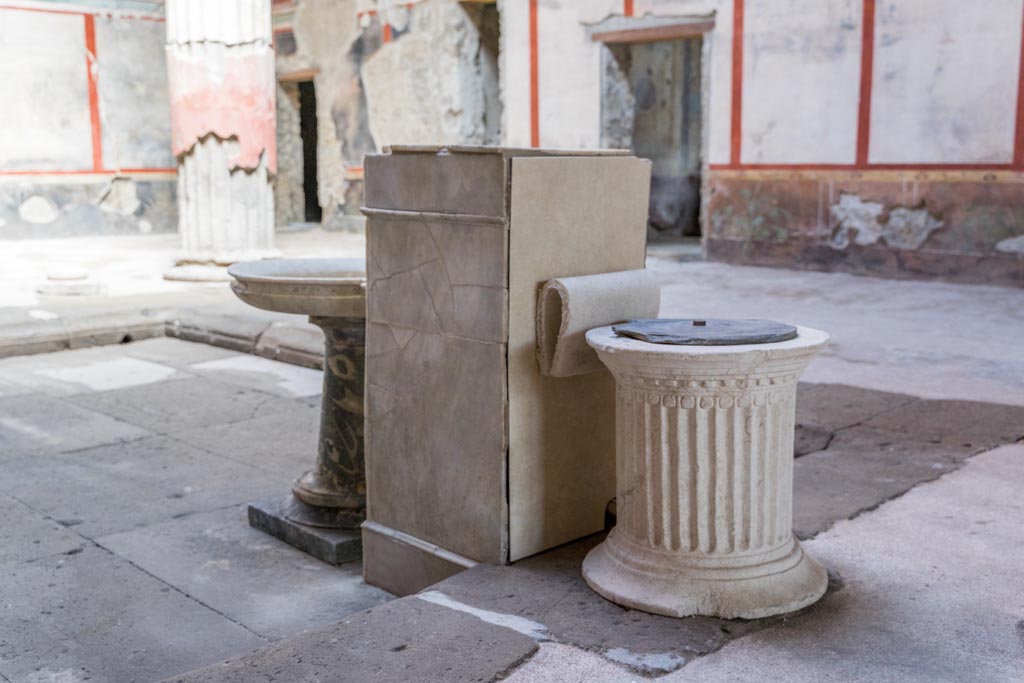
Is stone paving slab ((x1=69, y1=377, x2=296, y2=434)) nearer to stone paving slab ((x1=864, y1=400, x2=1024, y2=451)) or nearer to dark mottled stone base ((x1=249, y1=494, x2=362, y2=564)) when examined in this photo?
dark mottled stone base ((x1=249, y1=494, x2=362, y2=564))

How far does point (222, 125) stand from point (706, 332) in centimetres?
702

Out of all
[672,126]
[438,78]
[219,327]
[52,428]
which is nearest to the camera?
[52,428]

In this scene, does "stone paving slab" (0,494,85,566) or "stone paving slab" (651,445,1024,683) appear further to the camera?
"stone paving slab" (0,494,85,566)

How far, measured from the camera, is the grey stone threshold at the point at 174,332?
5.96m

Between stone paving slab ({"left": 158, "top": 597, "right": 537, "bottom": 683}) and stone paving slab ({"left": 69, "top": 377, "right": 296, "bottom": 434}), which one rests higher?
stone paving slab ({"left": 158, "top": 597, "right": 537, "bottom": 683})

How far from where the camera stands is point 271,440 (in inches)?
175

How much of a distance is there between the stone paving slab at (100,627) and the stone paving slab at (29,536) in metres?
0.07

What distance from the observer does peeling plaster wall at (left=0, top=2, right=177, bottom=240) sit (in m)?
12.6

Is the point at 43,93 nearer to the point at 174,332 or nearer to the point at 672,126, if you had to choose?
the point at 672,126

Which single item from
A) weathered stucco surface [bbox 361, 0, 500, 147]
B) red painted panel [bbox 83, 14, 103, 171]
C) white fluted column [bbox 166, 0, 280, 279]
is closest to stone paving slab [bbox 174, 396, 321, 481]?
white fluted column [bbox 166, 0, 280, 279]

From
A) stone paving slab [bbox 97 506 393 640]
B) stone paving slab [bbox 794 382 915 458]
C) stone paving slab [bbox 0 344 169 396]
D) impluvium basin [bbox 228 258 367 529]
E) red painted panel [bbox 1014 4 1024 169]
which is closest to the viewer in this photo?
stone paving slab [bbox 97 506 393 640]

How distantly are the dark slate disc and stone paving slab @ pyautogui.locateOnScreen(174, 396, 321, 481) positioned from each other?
6.14ft

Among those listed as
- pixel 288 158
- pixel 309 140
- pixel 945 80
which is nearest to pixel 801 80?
pixel 945 80

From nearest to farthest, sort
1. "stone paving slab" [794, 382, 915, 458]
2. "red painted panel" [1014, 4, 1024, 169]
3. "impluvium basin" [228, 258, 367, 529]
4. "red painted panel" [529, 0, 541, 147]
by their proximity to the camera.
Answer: "impluvium basin" [228, 258, 367, 529] < "stone paving slab" [794, 382, 915, 458] < "red painted panel" [1014, 4, 1024, 169] < "red painted panel" [529, 0, 541, 147]
